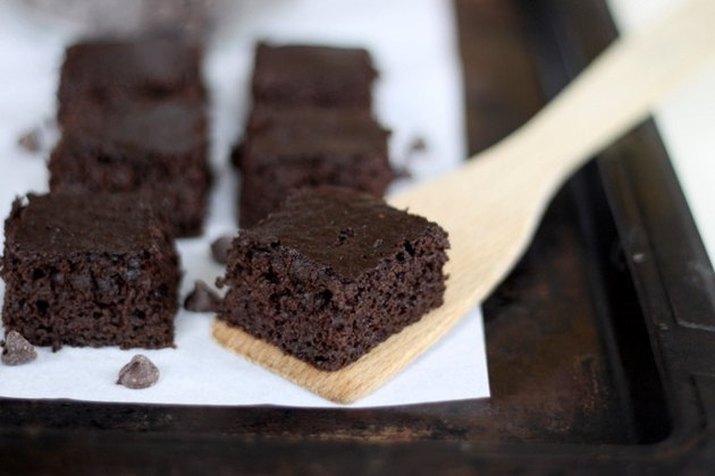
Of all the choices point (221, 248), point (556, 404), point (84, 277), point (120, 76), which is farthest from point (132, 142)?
point (556, 404)

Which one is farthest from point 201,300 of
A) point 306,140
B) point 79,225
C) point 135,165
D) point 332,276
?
point 306,140

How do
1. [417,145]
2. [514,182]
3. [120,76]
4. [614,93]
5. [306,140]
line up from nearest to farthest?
[514,182]
[306,140]
[614,93]
[417,145]
[120,76]

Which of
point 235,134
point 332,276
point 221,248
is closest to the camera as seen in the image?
point 332,276

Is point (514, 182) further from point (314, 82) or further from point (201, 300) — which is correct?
point (201, 300)

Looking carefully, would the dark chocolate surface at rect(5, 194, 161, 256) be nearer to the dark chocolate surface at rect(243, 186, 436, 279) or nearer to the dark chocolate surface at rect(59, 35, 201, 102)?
the dark chocolate surface at rect(243, 186, 436, 279)

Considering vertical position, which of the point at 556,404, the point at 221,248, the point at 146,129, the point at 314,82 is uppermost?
the point at 146,129

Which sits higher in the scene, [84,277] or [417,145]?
[84,277]

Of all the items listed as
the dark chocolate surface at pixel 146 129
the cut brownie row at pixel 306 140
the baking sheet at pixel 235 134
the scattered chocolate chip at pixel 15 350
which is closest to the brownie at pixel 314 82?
the cut brownie row at pixel 306 140

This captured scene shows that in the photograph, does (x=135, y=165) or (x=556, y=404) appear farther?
(x=135, y=165)
